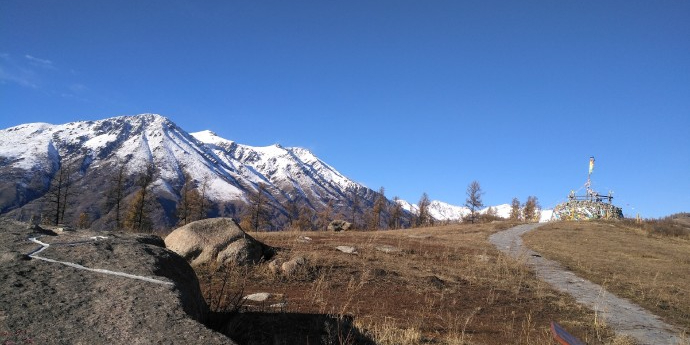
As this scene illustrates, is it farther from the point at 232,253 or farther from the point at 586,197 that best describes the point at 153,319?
the point at 586,197

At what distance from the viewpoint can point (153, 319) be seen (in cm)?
324

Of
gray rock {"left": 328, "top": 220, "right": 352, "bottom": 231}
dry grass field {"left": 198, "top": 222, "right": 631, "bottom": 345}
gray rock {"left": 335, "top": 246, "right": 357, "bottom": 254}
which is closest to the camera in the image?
dry grass field {"left": 198, "top": 222, "right": 631, "bottom": 345}

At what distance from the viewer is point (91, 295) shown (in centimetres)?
349

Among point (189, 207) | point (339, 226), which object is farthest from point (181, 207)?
point (339, 226)

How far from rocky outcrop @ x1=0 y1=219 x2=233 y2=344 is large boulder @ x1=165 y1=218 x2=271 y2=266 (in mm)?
6250

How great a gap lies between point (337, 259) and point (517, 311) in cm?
540

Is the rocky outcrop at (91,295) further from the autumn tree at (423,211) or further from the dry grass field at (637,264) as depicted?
the autumn tree at (423,211)

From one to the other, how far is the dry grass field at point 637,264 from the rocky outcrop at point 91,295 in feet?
32.2

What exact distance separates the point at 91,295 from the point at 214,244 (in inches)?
322

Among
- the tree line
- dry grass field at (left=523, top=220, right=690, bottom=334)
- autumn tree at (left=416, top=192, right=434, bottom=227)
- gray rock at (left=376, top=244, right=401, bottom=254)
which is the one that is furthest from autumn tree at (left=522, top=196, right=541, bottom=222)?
gray rock at (left=376, top=244, right=401, bottom=254)

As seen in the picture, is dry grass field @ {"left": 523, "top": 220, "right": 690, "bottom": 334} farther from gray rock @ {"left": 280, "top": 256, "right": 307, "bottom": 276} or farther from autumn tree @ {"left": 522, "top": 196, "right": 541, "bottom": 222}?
autumn tree @ {"left": 522, "top": 196, "right": 541, "bottom": 222}

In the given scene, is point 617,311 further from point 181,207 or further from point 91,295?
point 181,207

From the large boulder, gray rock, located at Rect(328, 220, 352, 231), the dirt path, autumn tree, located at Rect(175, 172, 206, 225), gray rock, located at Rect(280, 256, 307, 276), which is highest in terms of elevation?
autumn tree, located at Rect(175, 172, 206, 225)

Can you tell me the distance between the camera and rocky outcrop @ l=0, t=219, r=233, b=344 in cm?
291
